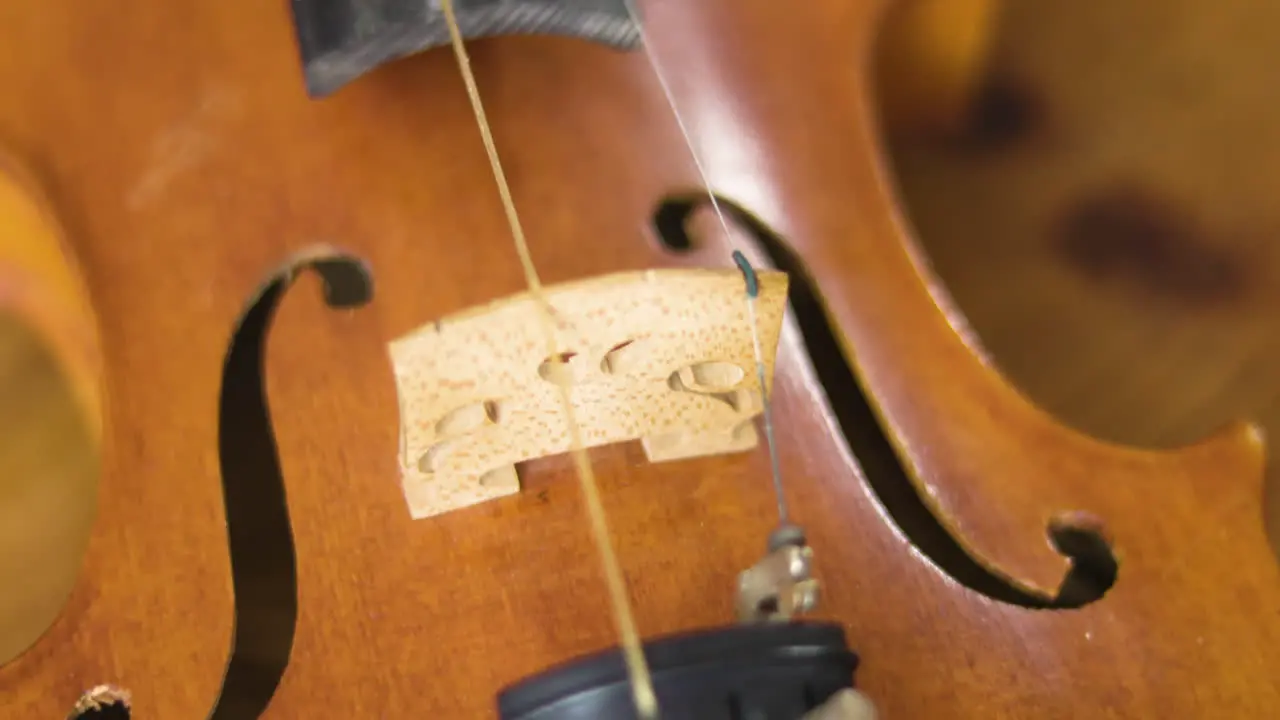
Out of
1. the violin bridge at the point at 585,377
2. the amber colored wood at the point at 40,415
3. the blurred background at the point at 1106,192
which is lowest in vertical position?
the blurred background at the point at 1106,192

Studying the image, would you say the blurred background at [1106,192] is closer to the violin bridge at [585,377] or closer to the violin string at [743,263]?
the violin string at [743,263]

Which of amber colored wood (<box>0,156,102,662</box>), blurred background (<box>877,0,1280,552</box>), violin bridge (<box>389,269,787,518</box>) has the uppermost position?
amber colored wood (<box>0,156,102,662</box>)

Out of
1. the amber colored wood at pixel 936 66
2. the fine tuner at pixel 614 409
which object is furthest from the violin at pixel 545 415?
the amber colored wood at pixel 936 66

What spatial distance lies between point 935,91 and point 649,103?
37 centimetres

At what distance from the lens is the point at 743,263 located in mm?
491

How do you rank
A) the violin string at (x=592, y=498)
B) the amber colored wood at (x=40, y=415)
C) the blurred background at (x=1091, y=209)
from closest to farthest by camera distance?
the violin string at (x=592, y=498) → the amber colored wood at (x=40, y=415) → the blurred background at (x=1091, y=209)

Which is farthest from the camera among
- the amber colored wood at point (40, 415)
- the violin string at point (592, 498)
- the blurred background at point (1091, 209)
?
the blurred background at point (1091, 209)

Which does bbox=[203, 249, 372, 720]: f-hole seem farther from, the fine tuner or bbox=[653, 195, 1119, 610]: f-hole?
bbox=[653, 195, 1119, 610]: f-hole

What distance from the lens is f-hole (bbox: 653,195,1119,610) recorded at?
560mm

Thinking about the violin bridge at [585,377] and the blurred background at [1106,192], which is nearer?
the violin bridge at [585,377]

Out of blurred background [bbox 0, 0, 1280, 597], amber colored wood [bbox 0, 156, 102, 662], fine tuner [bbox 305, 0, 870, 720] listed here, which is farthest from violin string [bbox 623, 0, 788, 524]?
amber colored wood [bbox 0, 156, 102, 662]

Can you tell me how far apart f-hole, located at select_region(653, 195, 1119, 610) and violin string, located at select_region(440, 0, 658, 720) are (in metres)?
0.13

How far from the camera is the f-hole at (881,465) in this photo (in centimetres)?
56

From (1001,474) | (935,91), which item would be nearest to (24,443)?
(1001,474)
